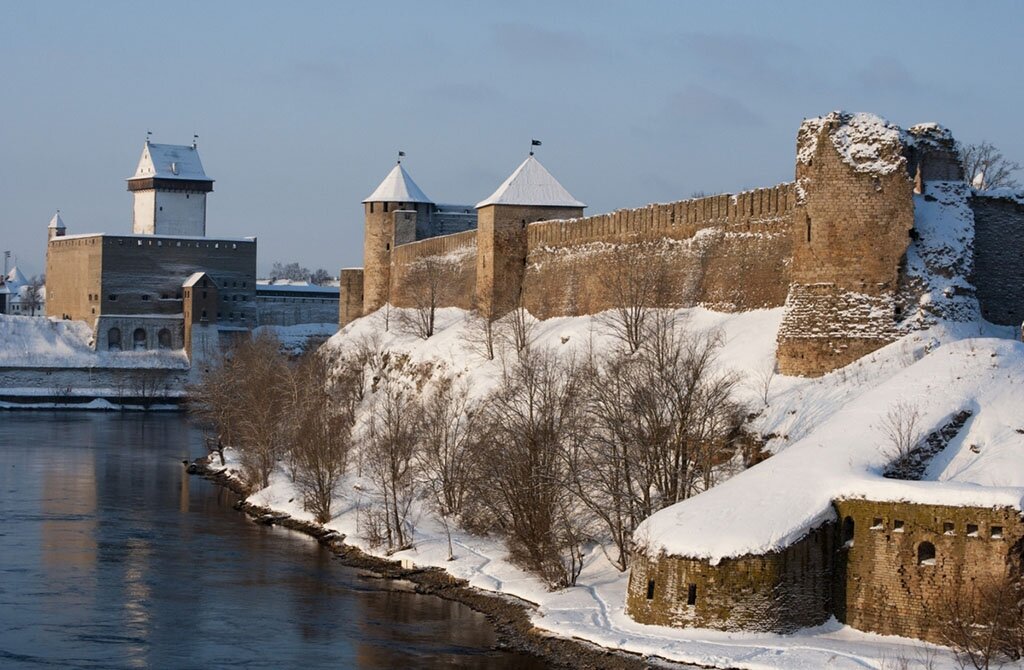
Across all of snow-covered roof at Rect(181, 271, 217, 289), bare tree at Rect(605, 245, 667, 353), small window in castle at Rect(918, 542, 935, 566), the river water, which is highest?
snow-covered roof at Rect(181, 271, 217, 289)

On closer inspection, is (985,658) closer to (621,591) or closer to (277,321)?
(621,591)

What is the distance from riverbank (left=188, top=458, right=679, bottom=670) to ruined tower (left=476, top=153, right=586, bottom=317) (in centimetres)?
968

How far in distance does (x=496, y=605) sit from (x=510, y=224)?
1834cm

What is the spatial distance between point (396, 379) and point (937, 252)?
1898 cm

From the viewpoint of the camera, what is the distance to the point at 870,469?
58.9 ft

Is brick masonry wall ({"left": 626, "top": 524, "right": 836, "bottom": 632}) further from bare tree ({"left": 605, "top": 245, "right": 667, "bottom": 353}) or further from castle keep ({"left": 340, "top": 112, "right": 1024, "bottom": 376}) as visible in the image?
bare tree ({"left": 605, "top": 245, "right": 667, "bottom": 353})

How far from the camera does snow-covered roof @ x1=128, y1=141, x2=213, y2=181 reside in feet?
273

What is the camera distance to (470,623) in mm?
20359

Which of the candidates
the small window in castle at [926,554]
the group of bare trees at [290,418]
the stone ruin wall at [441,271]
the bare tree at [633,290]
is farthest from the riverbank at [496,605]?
the stone ruin wall at [441,271]

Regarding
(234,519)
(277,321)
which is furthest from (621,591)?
(277,321)

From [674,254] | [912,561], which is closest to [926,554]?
[912,561]

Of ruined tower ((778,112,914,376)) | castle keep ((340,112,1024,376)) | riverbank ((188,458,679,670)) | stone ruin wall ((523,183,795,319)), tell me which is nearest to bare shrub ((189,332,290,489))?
riverbank ((188,458,679,670))

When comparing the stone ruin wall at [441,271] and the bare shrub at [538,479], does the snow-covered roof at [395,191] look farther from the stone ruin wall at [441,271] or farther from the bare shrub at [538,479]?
the bare shrub at [538,479]

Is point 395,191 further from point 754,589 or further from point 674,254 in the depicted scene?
point 754,589
